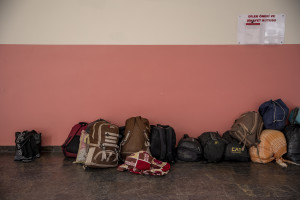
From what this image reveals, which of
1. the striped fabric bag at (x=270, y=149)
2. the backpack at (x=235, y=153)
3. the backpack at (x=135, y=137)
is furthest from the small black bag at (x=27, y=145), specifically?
the striped fabric bag at (x=270, y=149)

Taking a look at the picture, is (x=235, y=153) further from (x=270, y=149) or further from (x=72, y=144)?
(x=72, y=144)

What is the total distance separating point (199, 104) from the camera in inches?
131

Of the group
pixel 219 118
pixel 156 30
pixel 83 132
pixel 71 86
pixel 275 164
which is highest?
pixel 156 30

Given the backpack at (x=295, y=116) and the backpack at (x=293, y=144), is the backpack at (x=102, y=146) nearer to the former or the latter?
the backpack at (x=293, y=144)

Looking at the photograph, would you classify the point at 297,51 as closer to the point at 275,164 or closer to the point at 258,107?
the point at 258,107

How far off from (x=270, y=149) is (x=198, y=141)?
2.88 ft

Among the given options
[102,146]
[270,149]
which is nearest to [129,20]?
[102,146]

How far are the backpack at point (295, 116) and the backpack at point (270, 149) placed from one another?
0.34m

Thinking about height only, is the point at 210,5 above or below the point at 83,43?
above

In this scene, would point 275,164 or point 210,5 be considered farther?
point 210,5

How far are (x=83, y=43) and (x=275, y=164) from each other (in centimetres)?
292

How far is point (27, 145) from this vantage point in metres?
3.04

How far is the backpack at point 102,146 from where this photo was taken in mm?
2709

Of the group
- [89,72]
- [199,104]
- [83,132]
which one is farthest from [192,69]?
[83,132]
